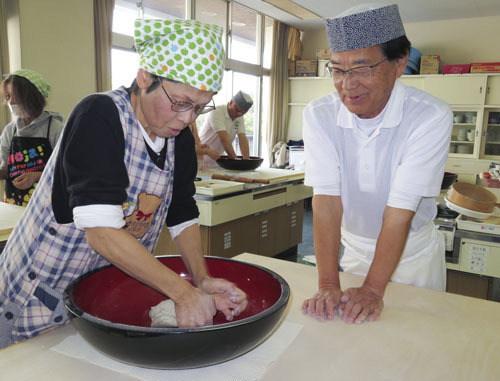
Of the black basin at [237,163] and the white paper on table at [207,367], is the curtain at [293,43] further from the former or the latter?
A: the white paper on table at [207,367]

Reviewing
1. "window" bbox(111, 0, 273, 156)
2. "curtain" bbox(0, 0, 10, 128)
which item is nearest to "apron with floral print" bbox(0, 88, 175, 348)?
"curtain" bbox(0, 0, 10, 128)

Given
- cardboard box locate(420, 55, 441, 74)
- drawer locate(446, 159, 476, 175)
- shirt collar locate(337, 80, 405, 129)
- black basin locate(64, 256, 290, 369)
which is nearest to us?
black basin locate(64, 256, 290, 369)

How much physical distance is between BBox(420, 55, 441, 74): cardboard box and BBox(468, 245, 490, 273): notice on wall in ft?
16.0

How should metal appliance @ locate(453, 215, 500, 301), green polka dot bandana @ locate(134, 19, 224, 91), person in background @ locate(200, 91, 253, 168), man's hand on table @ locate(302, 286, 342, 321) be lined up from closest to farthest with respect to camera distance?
green polka dot bandana @ locate(134, 19, 224, 91) < man's hand on table @ locate(302, 286, 342, 321) < metal appliance @ locate(453, 215, 500, 301) < person in background @ locate(200, 91, 253, 168)

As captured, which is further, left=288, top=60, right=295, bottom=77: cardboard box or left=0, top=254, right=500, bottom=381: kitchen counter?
left=288, top=60, right=295, bottom=77: cardboard box

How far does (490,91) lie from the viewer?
6055 mm

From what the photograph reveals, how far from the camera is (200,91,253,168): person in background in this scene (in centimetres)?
420

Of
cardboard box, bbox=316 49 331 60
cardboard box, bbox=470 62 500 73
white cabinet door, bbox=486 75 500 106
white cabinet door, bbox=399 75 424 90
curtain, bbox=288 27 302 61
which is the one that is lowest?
white cabinet door, bbox=486 75 500 106

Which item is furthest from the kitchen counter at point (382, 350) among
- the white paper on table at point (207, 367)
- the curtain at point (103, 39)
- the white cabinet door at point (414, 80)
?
the white cabinet door at point (414, 80)

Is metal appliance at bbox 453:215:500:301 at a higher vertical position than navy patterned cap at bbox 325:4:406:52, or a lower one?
lower

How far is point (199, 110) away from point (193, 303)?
44cm

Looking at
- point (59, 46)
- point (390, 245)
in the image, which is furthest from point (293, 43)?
point (390, 245)

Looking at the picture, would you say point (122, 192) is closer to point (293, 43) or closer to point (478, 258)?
point (478, 258)

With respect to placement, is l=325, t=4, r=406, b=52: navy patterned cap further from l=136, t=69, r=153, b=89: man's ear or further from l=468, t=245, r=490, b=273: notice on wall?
l=468, t=245, r=490, b=273: notice on wall
